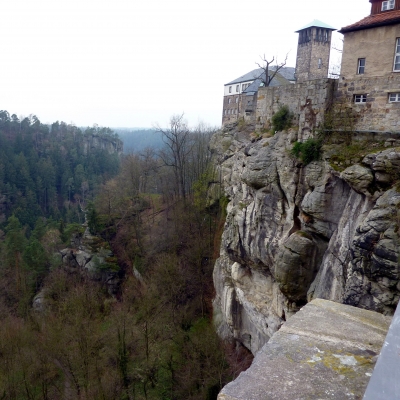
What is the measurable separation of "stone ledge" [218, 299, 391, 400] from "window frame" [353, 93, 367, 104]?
1080 centimetres

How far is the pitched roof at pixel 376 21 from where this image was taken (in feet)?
39.3

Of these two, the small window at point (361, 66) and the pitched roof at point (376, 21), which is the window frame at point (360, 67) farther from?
the pitched roof at point (376, 21)

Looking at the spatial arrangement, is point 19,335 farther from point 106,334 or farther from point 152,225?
point 152,225

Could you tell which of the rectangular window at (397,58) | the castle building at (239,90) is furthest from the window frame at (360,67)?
the castle building at (239,90)

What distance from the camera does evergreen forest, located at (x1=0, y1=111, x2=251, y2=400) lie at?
1888cm

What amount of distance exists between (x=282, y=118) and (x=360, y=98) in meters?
3.64

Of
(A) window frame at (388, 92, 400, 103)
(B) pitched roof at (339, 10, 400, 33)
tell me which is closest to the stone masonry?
(B) pitched roof at (339, 10, 400, 33)

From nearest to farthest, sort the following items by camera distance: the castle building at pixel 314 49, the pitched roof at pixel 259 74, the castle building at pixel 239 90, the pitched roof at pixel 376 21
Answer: the pitched roof at pixel 376 21
the castle building at pixel 314 49
the castle building at pixel 239 90
the pitched roof at pixel 259 74

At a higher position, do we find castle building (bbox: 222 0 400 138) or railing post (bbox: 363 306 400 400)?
castle building (bbox: 222 0 400 138)

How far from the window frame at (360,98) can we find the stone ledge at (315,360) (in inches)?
425

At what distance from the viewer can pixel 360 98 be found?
515 inches

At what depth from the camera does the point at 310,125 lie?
1425 cm

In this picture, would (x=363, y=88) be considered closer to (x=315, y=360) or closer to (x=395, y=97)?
(x=395, y=97)

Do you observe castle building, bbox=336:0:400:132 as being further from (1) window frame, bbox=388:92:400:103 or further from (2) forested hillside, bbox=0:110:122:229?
(2) forested hillside, bbox=0:110:122:229
